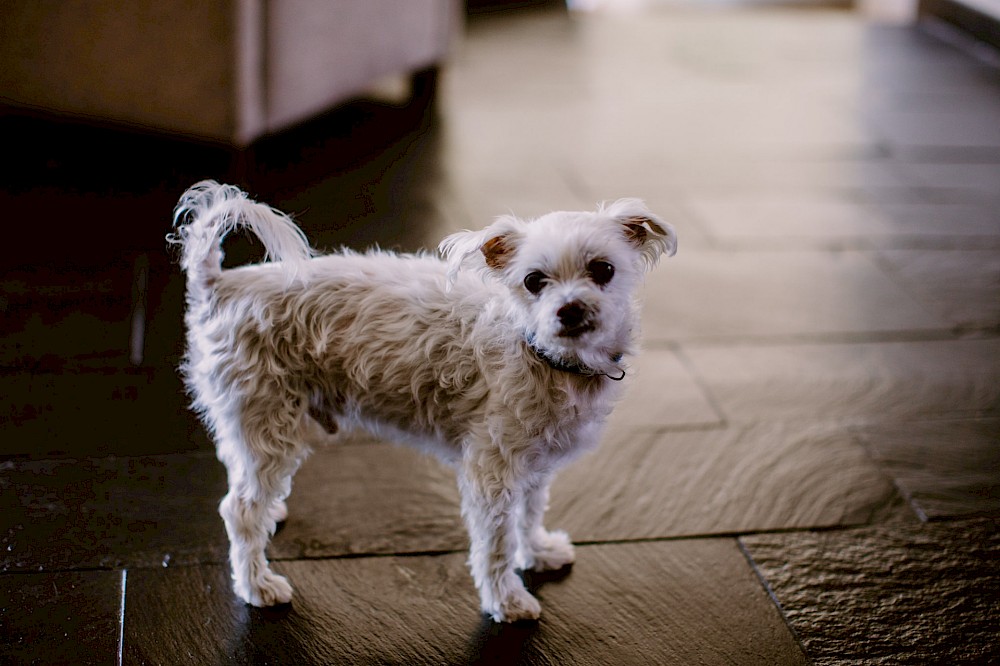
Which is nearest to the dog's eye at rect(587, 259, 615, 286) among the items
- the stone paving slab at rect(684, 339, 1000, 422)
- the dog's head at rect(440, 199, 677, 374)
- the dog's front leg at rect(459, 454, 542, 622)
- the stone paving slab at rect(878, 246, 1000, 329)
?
the dog's head at rect(440, 199, 677, 374)

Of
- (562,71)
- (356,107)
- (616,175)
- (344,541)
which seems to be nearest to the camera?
(344,541)

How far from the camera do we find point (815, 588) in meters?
1.68

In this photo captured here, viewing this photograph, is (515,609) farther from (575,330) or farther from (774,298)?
(774,298)

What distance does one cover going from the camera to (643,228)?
1.43 meters

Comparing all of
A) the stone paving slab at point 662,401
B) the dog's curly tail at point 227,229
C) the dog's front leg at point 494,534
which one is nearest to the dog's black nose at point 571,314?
the dog's front leg at point 494,534

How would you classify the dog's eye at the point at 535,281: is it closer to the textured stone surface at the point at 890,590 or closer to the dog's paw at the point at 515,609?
the dog's paw at the point at 515,609

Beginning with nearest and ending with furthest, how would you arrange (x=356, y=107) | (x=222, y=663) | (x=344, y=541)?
(x=222, y=663), (x=344, y=541), (x=356, y=107)

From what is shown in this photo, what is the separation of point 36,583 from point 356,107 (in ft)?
8.63

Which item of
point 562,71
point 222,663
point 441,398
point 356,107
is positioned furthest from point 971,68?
point 222,663

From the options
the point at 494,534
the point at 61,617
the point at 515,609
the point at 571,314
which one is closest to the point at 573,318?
the point at 571,314

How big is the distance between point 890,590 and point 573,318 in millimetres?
821

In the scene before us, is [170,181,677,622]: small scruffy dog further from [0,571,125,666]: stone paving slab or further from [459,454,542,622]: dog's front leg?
[0,571,125,666]: stone paving slab

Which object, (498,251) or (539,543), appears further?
(539,543)

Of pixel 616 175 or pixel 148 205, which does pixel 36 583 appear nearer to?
pixel 148 205
